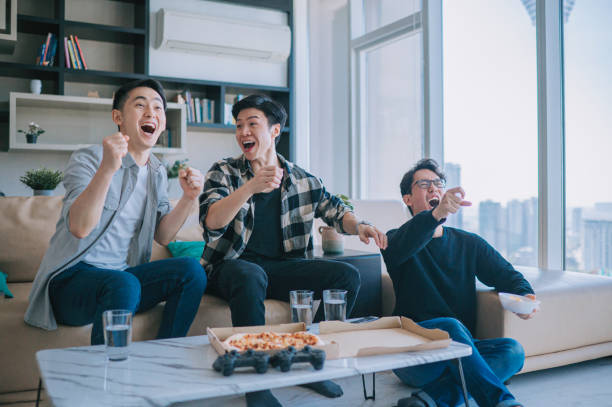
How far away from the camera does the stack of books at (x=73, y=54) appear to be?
434cm

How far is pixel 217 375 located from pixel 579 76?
305 cm

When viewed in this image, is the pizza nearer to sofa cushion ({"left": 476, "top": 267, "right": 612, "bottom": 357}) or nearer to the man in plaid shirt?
the man in plaid shirt

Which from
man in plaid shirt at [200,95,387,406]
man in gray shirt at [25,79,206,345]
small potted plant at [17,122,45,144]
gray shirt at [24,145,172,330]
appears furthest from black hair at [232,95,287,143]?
small potted plant at [17,122,45,144]

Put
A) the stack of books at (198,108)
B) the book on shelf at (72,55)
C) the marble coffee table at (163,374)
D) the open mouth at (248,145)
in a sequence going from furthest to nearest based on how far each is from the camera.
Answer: the stack of books at (198,108) < the book on shelf at (72,55) < the open mouth at (248,145) < the marble coffee table at (163,374)

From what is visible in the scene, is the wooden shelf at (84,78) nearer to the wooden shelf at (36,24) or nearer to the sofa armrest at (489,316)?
the wooden shelf at (36,24)

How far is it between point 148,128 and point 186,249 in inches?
30.0

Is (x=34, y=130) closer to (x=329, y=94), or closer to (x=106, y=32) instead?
(x=106, y=32)

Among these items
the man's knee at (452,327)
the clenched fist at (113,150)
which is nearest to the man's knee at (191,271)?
the clenched fist at (113,150)

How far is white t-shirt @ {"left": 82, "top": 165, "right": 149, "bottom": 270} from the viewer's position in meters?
1.87

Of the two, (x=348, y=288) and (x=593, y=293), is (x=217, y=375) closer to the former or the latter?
(x=348, y=288)

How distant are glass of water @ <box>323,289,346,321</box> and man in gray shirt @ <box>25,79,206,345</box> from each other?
58cm

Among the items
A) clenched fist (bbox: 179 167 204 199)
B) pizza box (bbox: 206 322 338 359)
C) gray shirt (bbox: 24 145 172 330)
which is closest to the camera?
pizza box (bbox: 206 322 338 359)

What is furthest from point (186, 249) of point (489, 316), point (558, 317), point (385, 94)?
point (385, 94)

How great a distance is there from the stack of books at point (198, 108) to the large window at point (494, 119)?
2.12 metres
